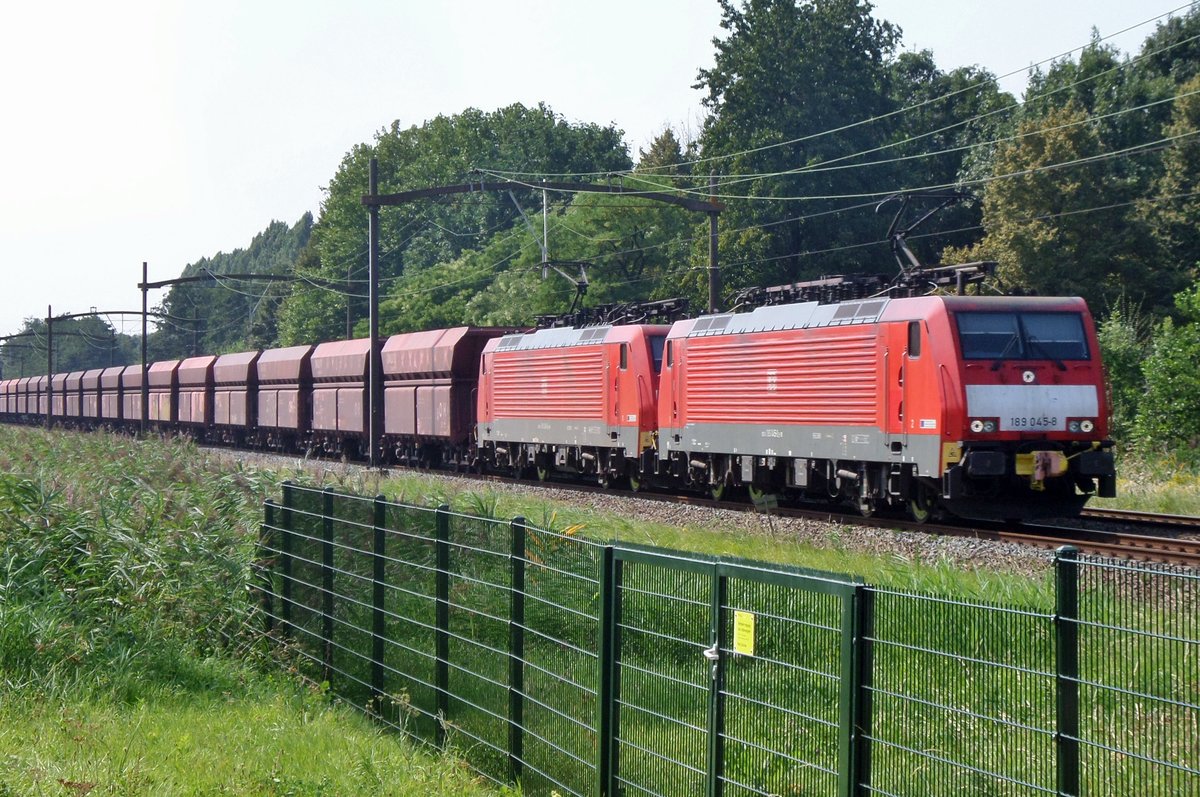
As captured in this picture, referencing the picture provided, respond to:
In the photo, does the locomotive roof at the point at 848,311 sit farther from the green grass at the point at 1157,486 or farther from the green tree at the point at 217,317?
the green tree at the point at 217,317

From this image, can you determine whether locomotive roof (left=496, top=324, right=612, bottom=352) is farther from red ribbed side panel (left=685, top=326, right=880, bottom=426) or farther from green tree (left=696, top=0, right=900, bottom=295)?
green tree (left=696, top=0, right=900, bottom=295)

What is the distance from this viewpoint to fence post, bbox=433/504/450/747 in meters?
8.16

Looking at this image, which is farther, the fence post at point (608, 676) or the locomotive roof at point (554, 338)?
the locomotive roof at point (554, 338)

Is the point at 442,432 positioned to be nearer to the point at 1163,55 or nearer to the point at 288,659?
the point at 288,659

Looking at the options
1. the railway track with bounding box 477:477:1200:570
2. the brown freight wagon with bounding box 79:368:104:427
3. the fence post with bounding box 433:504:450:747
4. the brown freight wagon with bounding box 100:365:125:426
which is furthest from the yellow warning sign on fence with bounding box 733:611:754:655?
the brown freight wagon with bounding box 79:368:104:427

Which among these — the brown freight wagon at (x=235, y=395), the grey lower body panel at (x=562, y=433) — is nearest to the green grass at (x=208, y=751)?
the grey lower body panel at (x=562, y=433)

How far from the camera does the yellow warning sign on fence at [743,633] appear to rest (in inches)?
209

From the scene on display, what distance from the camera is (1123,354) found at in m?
29.3

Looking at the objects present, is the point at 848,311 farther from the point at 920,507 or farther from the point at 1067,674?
the point at 1067,674

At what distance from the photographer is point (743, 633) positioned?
17.7ft

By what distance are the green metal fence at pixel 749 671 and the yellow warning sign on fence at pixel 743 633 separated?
1 cm

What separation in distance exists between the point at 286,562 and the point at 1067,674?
8070mm

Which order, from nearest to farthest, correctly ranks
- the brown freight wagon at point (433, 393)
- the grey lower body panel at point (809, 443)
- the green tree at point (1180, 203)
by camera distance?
1. the grey lower body panel at point (809, 443)
2. the brown freight wagon at point (433, 393)
3. the green tree at point (1180, 203)

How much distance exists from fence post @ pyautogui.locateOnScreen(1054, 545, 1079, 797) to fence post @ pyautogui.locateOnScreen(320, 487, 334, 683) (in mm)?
6630
